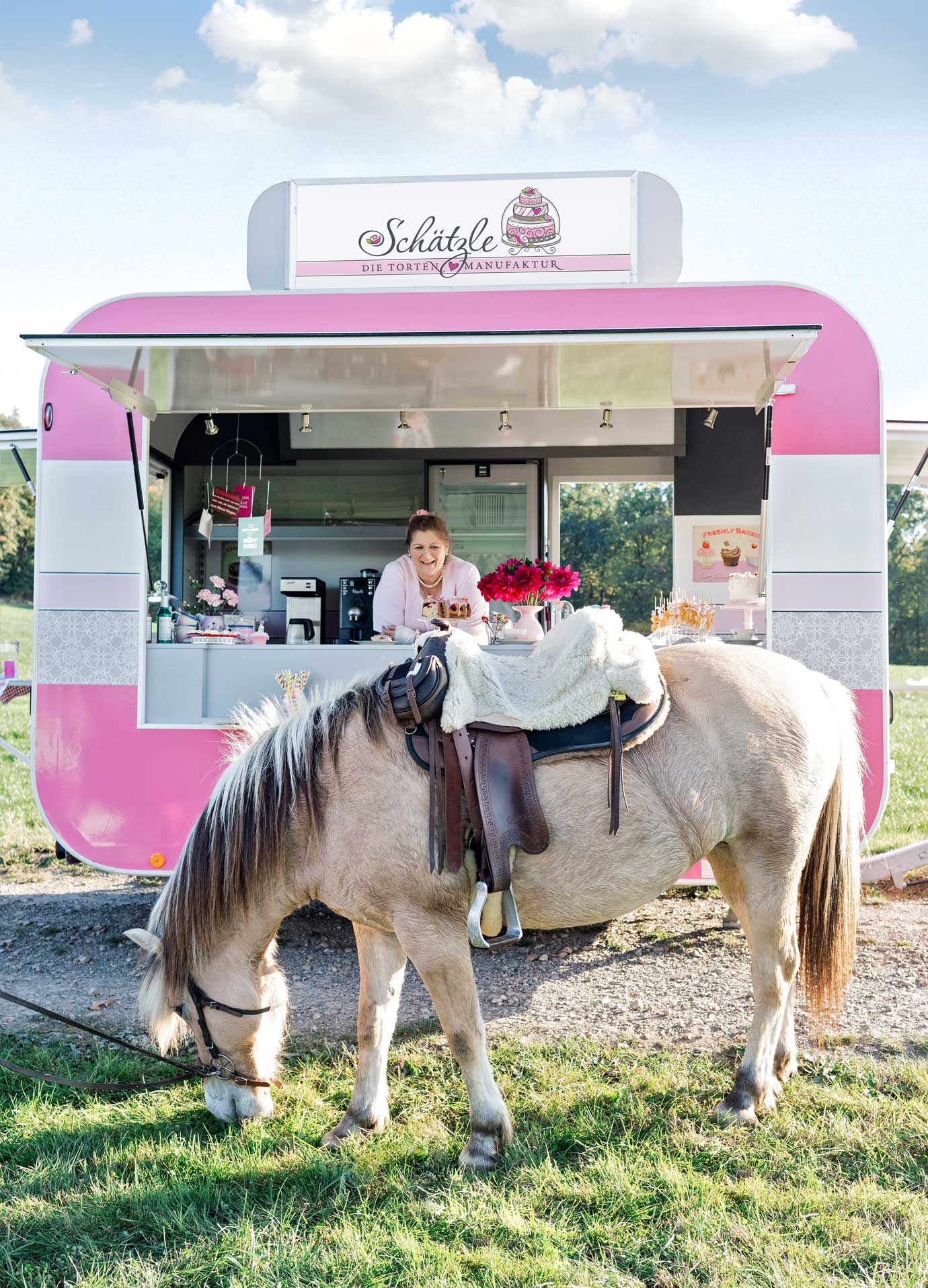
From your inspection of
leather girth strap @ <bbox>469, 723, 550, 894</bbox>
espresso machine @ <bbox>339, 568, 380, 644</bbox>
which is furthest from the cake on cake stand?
espresso machine @ <bbox>339, 568, 380, 644</bbox>

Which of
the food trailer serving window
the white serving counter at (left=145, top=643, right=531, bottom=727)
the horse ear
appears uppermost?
the food trailer serving window

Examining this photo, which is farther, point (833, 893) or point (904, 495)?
point (904, 495)

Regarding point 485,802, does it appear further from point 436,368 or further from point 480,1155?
point 436,368

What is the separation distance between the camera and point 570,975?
414 centimetres

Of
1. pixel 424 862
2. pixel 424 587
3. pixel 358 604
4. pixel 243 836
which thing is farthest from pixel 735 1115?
pixel 358 604

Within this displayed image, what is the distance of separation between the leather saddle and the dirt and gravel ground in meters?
1.29

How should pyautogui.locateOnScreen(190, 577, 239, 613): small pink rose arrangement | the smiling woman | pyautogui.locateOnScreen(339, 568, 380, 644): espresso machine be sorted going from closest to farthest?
the smiling woman → pyautogui.locateOnScreen(190, 577, 239, 613): small pink rose arrangement → pyautogui.locateOnScreen(339, 568, 380, 644): espresso machine

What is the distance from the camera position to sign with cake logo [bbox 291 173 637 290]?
500 cm

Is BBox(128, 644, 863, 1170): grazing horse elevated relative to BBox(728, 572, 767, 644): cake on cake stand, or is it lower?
lower

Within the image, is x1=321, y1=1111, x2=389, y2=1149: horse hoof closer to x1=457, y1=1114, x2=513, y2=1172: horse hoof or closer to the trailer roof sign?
x1=457, y1=1114, x2=513, y2=1172: horse hoof

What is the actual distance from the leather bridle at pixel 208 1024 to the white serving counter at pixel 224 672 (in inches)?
68.6

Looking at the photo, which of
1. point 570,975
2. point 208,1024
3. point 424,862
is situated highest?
point 424,862

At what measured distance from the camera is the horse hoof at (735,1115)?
2.66 m

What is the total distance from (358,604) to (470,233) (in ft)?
10.3
